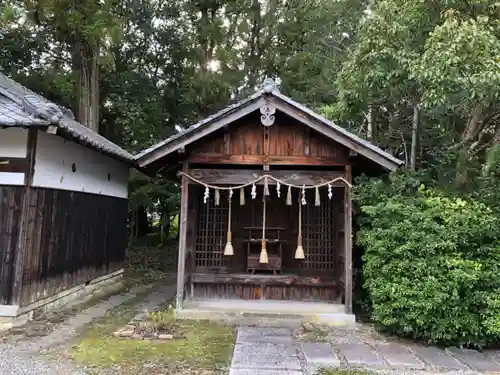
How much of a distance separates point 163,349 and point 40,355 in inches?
64.8

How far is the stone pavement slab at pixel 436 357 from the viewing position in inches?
222

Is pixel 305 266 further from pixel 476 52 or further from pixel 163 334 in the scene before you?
pixel 476 52

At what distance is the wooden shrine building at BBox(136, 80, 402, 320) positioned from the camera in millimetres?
7730

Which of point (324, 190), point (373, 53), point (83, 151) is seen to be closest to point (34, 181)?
point (83, 151)

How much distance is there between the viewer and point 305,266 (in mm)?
9367

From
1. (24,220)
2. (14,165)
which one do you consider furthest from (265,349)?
(14,165)

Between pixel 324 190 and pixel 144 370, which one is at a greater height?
pixel 324 190

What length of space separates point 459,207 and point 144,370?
213 inches

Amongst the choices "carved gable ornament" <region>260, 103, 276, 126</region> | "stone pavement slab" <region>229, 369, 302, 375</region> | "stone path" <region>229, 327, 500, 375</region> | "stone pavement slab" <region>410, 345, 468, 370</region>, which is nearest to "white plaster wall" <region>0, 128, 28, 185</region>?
→ "carved gable ornament" <region>260, 103, 276, 126</region>

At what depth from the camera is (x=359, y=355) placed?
5.99 meters

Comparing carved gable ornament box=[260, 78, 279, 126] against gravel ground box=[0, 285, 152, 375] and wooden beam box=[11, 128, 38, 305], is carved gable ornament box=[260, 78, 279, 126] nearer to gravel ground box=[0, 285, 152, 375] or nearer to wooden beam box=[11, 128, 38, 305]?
wooden beam box=[11, 128, 38, 305]

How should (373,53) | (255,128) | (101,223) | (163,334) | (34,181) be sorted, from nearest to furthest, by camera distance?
(163,334) → (34,181) → (373,53) → (255,128) → (101,223)

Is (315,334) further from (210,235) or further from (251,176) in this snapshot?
(210,235)

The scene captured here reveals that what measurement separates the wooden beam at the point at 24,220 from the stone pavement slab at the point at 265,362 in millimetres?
3936
